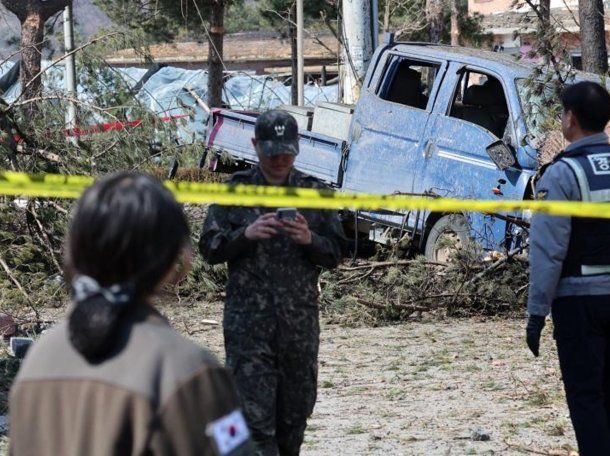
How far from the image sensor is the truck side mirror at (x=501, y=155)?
1009 cm

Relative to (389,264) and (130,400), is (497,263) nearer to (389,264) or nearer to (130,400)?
(389,264)

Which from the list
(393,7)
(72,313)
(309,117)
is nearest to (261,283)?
(72,313)

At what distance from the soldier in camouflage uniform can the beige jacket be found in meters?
2.46

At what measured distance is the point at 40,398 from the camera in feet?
7.57

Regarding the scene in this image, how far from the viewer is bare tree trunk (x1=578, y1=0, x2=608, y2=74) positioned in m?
12.8

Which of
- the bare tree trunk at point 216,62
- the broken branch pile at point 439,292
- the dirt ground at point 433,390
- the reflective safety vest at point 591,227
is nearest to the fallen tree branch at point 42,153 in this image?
the dirt ground at point 433,390

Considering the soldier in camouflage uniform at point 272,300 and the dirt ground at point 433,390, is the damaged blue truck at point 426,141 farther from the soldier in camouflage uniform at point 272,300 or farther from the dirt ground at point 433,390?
the soldier in camouflage uniform at point 272,300

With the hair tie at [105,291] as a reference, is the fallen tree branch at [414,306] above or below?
below

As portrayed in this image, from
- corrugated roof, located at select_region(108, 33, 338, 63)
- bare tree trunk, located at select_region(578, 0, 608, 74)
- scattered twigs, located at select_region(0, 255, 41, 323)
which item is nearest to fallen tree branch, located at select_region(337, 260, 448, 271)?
scattered twigs, located at select_region(0, 255, 41, 323)

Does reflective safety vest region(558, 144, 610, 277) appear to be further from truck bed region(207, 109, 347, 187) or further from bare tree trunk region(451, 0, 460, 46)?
bare tree trunk region(451, 0, 460, 46)

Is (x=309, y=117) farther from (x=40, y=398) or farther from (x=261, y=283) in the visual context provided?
(x=40, y=398)

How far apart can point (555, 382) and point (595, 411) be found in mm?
2596

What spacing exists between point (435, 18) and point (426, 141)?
18129 mm

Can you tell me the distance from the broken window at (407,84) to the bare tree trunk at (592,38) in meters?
2.20
